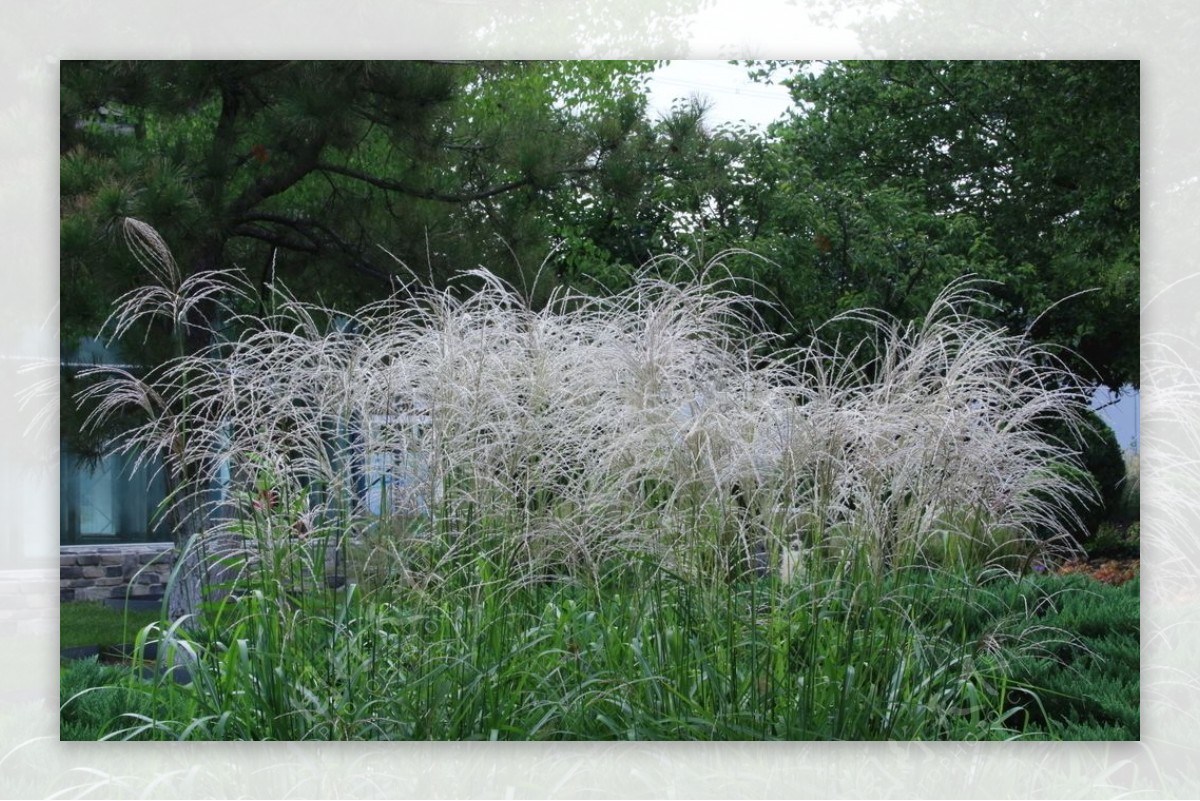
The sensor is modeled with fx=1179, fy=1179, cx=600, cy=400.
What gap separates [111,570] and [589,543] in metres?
1.47

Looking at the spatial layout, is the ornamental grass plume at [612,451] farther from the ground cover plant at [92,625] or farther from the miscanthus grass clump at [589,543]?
the ground cover plant at [92,625]

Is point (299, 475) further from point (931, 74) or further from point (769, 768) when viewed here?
point (931, 74)

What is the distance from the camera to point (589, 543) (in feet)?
10.7

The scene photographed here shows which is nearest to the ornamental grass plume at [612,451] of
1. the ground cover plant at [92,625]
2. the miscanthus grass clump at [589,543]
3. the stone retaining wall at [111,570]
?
the miscanthus grass clump at [589,543]

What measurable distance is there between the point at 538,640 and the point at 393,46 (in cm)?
195

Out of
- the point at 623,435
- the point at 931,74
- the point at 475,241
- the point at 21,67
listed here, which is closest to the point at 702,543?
the point at 623,435

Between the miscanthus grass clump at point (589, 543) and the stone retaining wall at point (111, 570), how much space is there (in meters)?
0.21

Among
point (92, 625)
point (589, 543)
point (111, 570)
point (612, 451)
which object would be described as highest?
point (612, 451)

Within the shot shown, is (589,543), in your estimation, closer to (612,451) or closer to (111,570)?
(612,451)

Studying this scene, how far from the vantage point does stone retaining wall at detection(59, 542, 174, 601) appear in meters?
3.52

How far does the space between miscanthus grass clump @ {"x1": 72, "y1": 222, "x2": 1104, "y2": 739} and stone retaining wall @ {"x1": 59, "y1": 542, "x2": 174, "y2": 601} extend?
0.21 meters

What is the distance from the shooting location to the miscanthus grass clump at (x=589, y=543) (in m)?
3.13

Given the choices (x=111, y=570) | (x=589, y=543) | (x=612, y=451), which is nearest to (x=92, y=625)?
(x=111, y=570)

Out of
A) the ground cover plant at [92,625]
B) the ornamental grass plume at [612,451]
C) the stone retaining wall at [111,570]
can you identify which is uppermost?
the ornamental grass plume at [612,451]
